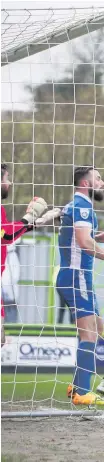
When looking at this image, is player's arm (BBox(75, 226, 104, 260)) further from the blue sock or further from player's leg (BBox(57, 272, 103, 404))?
the blue sock

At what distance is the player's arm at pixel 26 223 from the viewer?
631 cm

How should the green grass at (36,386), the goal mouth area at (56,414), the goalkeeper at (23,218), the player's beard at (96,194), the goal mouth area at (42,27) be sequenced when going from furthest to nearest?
the green grass at (36,386), the player's beard at (96,194), the goalkeeper at (23,218), the goal mouth area at (42,27), the goal mouth area at (56,414)

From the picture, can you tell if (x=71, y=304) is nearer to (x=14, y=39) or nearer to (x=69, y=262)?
(x=69, y=262)

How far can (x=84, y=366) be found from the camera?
6316 millimetres

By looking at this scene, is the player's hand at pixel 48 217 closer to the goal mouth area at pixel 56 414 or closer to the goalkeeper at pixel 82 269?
the goalkeeper at pixel 82 269

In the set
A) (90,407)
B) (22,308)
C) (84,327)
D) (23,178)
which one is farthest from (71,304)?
(22,308)

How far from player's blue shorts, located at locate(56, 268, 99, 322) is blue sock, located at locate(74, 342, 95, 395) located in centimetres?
20

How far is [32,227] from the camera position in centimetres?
641

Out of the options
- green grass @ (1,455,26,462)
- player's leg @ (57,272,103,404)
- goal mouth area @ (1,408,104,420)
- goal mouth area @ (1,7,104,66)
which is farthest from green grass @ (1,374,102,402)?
green grass @ (1,455,26,462)

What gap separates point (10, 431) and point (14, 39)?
2210 mm

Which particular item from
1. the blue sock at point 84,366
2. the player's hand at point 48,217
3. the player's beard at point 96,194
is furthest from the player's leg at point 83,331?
the player's beard at point 96,194

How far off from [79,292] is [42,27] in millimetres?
1548

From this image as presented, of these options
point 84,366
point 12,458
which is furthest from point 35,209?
point 12,458

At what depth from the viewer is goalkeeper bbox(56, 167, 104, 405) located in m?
6.32
